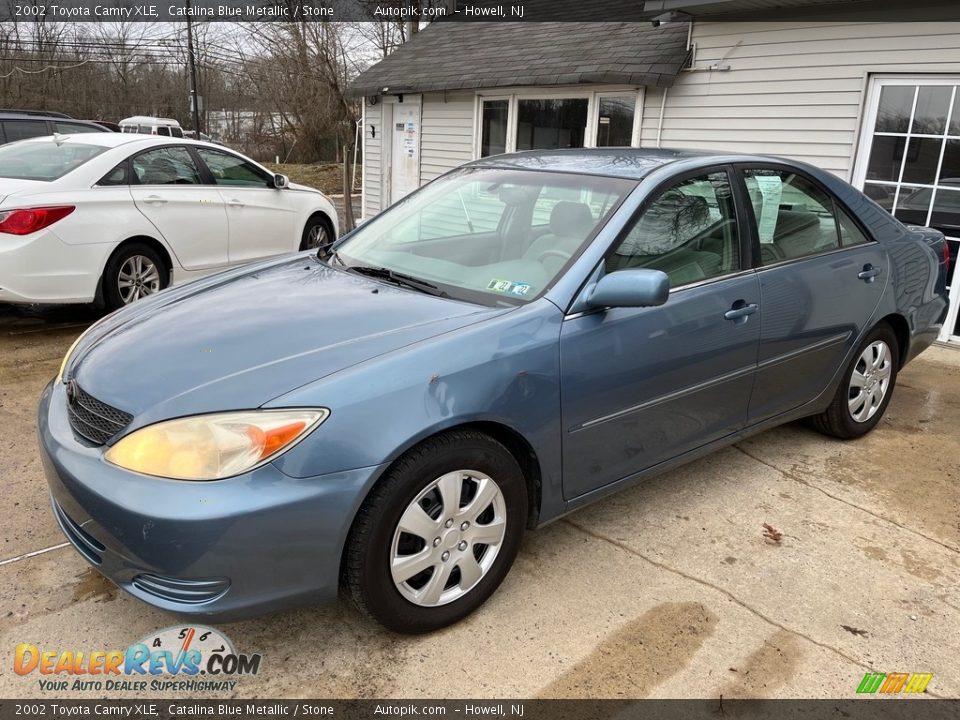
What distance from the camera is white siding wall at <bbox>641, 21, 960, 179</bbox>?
628 centimetres

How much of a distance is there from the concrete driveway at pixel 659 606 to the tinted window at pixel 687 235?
1.14 m

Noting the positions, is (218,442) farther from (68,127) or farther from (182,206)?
(68,127)

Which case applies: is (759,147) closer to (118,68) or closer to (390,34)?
(390,34)

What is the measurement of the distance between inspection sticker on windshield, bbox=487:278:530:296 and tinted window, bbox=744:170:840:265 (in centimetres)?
129

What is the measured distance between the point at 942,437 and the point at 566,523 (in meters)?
2.68

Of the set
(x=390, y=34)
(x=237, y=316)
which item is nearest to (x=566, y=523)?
(x=237, y=316)

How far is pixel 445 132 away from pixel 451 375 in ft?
31.7

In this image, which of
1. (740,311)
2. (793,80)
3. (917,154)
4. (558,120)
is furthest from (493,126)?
(740,311)

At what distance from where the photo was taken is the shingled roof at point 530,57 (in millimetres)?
8195

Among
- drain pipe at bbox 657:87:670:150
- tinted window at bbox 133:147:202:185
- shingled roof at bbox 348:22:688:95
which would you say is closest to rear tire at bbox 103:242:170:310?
tinted window at bbox 133:147:202:185

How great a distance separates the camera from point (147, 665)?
92.8 inches

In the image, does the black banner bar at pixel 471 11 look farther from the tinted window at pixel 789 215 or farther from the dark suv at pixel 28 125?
the dark suv at pixel 28 125

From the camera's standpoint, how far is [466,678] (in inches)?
91.7

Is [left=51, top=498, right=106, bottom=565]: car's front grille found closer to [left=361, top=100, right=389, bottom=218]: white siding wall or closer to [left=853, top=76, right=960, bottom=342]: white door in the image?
[left=853, top=76, right=960, bottom=342]: white door
